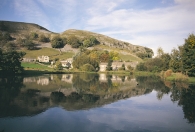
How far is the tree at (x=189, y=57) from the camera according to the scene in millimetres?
49228

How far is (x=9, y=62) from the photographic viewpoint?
52.0 metres

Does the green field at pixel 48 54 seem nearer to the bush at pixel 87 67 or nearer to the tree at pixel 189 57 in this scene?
the bush at pixel 87 67

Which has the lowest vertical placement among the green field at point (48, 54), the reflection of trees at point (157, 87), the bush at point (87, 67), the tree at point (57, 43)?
the reflection of trees at point (157, 87)

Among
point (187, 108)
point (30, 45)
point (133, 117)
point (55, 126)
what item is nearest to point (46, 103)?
point (55, 126)

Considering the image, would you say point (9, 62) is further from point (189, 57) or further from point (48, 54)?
point (48, 54)

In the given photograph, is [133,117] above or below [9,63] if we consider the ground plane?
below

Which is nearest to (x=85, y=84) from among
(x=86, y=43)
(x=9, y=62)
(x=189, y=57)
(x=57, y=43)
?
(x=9, y=62)

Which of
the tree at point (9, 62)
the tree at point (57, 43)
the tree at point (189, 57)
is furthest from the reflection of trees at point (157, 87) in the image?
the tree at point (57, 43)

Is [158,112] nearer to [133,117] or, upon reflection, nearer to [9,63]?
[133,117]

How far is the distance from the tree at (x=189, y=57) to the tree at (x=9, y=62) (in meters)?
49.7

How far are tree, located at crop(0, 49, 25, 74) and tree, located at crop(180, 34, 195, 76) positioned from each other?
49715 millimetres

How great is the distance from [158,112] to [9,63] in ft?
156

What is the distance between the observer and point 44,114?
568 inches

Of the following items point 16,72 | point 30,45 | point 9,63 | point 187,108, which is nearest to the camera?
point 187,108
